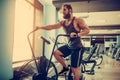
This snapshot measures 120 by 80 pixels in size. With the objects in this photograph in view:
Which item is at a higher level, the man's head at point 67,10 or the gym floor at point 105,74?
the man's head at point 67,10

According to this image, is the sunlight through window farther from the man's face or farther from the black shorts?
the black shorts

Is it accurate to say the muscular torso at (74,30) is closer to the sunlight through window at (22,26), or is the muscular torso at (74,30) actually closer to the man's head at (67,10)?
the man's head at (67,10)

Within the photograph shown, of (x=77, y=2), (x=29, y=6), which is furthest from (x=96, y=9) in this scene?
(x=29, y=6)

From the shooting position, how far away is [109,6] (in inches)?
310

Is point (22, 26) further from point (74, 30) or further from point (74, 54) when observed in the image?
point (74, 54)

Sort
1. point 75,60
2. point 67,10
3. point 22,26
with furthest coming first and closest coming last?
point 22,26, point 67,10, point 75,60

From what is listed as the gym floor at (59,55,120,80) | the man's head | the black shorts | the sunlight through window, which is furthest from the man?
the sunlight through window

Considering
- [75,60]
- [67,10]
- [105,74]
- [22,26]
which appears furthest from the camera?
[22,26]

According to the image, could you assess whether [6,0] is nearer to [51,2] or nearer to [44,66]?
[44,66]

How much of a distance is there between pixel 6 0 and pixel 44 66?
167 cm

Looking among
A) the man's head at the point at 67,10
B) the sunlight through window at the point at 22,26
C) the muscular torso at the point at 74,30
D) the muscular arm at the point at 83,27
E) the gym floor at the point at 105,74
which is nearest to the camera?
the muscular arm at the point at 83,27

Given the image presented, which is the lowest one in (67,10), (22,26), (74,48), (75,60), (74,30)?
(75,60)

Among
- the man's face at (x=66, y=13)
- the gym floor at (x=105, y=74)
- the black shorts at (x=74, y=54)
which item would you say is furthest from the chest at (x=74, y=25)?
the gym floor at (x=105, y=74)

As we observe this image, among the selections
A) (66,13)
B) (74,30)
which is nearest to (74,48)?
(74,30)
